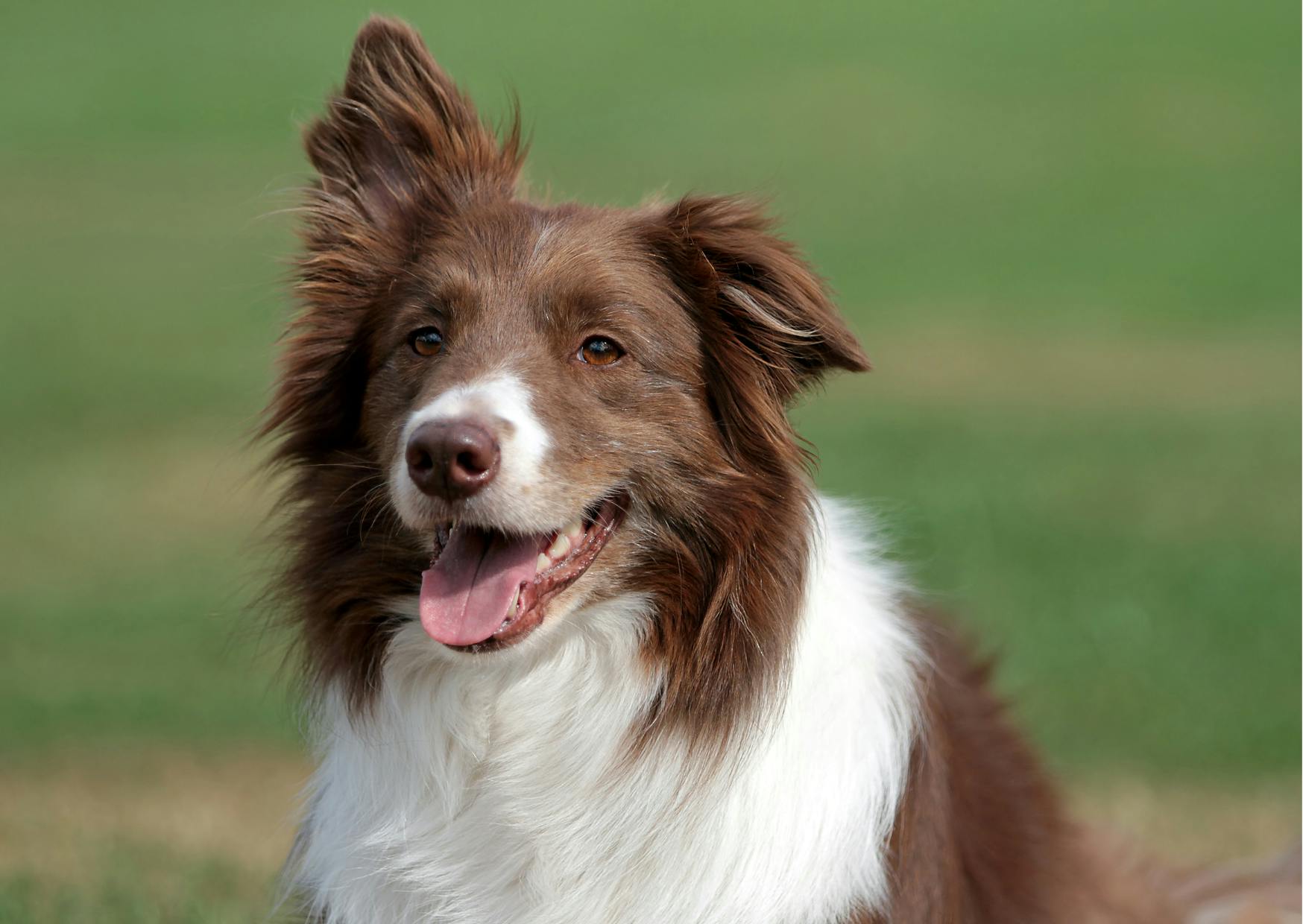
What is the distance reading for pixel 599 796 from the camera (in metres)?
4.47

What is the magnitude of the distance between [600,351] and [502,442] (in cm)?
57

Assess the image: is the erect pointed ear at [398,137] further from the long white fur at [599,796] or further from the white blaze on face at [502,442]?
the long white fur at [599,796]

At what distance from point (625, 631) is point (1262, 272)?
66.3 feet

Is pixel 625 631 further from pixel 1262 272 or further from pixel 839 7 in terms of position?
pixel 839 7

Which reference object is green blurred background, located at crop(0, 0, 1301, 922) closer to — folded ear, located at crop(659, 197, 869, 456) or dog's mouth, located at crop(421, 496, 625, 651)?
folded ear, located at crop(659, 197, 869, 456)

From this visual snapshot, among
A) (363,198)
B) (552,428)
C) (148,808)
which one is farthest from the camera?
(148,808)

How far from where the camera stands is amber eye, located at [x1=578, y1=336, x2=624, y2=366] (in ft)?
15.1

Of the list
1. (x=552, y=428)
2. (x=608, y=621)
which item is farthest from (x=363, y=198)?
(x=608, y=621)

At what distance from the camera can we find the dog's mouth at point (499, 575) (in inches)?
169

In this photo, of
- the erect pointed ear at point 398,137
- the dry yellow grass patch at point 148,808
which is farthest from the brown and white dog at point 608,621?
the dry yellow grass patch at point 148,808

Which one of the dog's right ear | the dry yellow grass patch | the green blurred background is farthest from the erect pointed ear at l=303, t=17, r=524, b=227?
the dry yellow grass patch

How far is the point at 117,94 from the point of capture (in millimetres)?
33375

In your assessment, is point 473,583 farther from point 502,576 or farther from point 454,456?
point 454,456

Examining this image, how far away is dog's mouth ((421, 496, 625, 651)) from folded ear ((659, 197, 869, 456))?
1.55 feet
